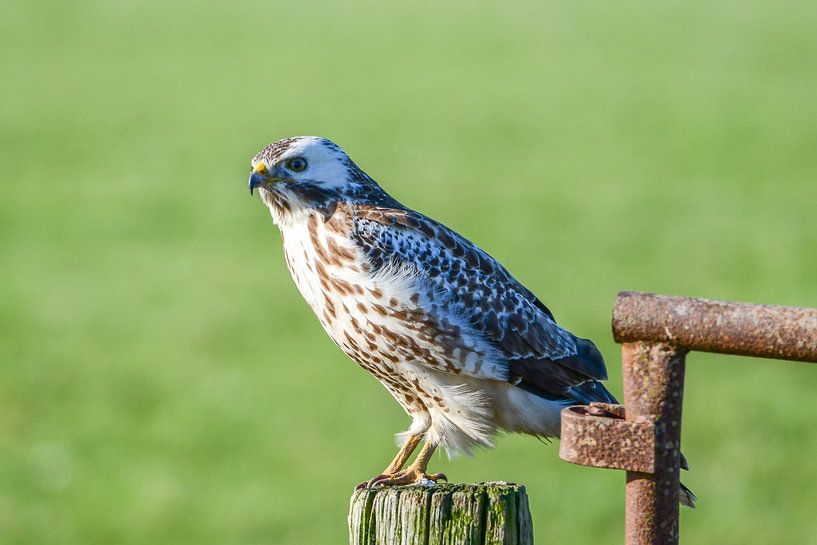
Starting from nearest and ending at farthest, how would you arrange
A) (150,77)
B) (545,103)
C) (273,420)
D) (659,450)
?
(659,450)
(273,420)
(545,103)
(150,77)

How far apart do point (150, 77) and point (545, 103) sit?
7.72 metres

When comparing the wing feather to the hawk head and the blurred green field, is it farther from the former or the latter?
the blurred green field

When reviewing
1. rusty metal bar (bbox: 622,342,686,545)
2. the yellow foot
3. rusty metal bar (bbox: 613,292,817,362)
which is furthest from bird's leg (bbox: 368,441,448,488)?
rusty metal bar (bbox: 613,292,817,362)

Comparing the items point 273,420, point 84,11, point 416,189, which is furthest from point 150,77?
point 273,420

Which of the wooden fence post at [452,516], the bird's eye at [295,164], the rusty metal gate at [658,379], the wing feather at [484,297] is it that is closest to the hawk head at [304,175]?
the bird's eye at [295,164]

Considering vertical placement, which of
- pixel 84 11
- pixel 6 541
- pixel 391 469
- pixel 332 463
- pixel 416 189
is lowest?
pixel 391 469

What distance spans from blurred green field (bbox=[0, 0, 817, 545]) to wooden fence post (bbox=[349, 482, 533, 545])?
580 centimetres

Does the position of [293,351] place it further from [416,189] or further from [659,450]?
[659,450]

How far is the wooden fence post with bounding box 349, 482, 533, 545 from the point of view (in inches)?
137

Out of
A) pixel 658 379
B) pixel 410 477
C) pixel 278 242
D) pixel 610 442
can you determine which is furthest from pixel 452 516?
pixel 278 242

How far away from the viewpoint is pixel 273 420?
38.4ft

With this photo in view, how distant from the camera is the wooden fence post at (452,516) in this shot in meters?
3.47

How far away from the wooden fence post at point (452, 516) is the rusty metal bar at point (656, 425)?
0.52m

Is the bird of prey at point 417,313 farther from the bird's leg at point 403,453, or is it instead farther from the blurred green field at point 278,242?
the blurred green field at point 278,242
